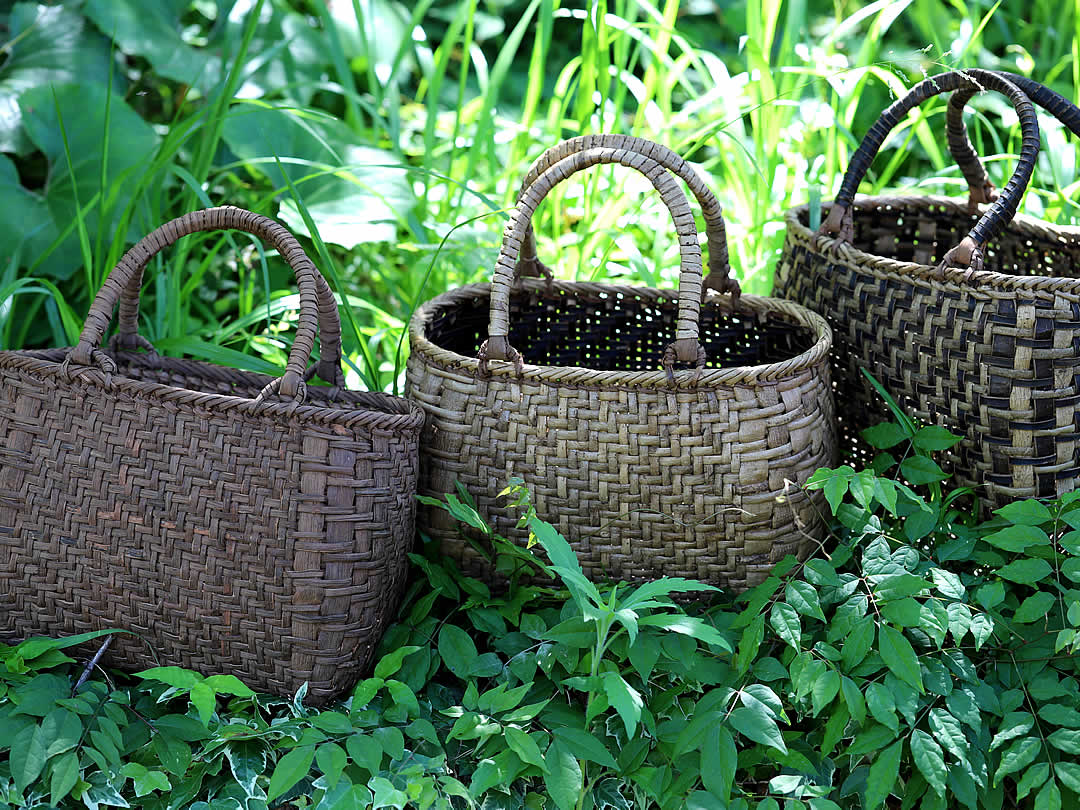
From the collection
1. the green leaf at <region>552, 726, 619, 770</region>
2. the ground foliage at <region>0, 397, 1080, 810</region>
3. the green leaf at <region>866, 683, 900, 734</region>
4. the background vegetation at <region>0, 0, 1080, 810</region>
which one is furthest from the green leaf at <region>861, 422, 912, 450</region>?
the green leaf at <region>552, 726, 619, 770</region>

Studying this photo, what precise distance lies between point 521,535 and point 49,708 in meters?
0.64

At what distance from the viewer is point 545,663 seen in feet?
4.09

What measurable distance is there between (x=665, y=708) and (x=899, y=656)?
292 mm

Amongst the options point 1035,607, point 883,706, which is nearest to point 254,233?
point 883,706

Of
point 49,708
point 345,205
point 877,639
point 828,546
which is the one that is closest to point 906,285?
point 828,546

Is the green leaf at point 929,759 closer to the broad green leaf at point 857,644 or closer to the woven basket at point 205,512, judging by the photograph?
the broad green leaf at point 857,644

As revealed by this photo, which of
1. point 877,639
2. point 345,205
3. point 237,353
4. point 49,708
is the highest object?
point 345,205

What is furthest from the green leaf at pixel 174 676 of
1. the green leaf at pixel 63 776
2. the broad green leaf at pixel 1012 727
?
the broad green leaf at pixel 1012 727

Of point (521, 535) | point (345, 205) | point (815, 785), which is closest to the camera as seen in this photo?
point (815, 785)

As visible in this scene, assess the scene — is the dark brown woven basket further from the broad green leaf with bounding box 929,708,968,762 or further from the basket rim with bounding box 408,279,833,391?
the broad green leaf with bounding box 929,708,968,762

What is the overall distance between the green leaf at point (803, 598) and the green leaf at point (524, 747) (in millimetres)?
379

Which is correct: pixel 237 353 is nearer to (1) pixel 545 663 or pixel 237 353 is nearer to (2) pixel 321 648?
(2) pixel 321 648

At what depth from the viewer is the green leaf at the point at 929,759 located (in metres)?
1.13

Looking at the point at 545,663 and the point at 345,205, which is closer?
the point at 545,663
